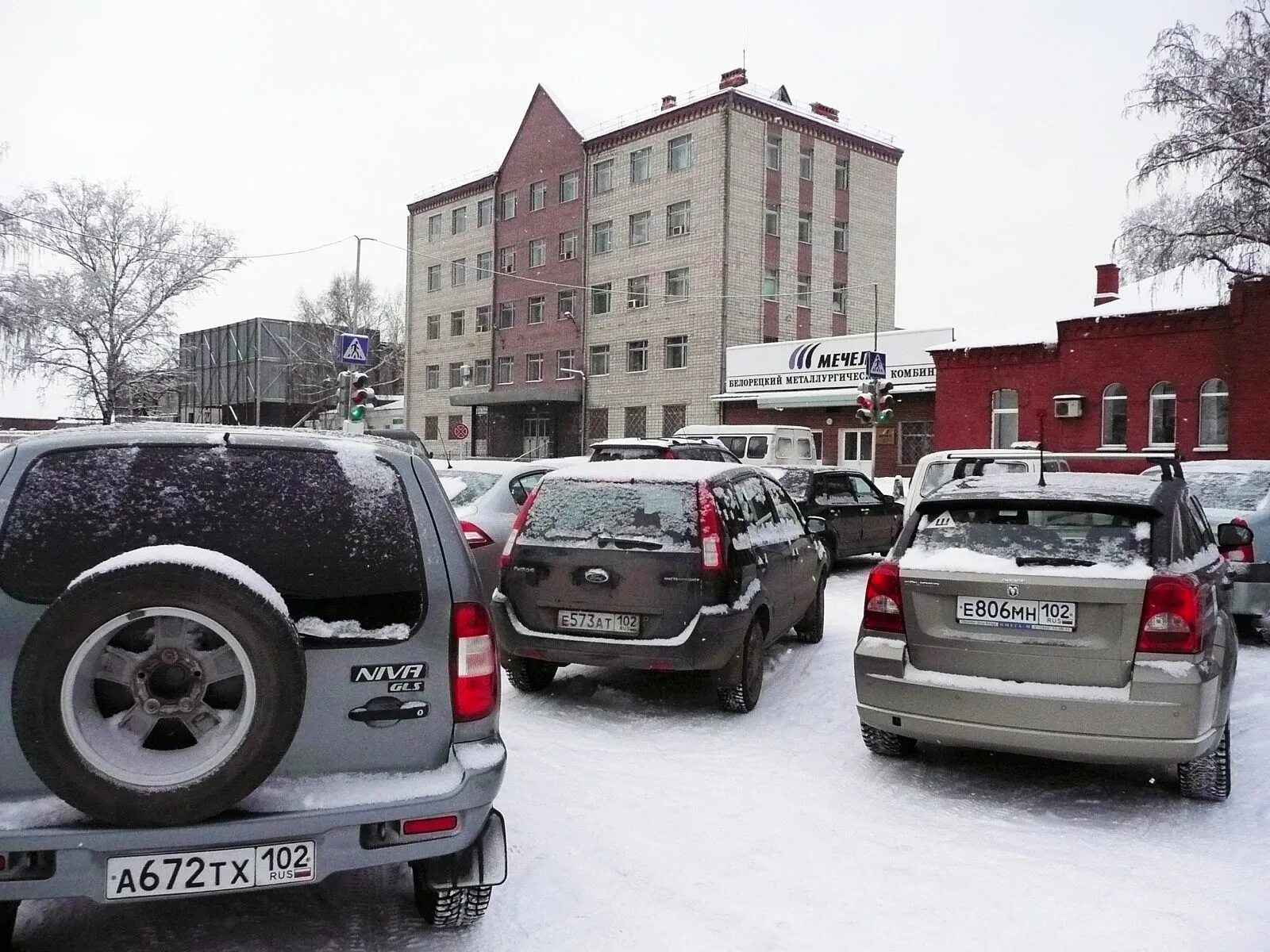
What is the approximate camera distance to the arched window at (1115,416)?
27.0m

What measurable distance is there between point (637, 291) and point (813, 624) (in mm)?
37052

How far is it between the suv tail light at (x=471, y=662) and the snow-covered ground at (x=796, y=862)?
Answer: 2.81ft

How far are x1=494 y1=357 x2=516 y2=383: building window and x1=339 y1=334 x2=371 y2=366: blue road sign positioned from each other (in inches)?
1222

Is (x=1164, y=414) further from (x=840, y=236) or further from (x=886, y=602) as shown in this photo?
(x=886, y=602)

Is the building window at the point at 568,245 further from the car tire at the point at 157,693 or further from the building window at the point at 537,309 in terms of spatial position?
the car tire at the point at 157,693

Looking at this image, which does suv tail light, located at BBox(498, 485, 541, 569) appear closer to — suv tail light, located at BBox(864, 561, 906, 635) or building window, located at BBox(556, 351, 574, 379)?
Answer: suv tail light, located at BBox(864, 561, 906, 635)

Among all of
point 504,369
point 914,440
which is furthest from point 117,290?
point 914,440

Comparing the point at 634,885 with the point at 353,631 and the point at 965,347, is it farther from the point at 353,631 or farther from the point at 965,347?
the point at 965,347

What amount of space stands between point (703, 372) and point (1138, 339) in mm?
17891

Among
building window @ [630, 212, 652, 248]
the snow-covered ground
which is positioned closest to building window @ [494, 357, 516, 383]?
building window @ [630, 212, 652, 248]

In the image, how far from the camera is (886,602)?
16.5 ft

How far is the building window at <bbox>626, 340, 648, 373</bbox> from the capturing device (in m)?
43.6

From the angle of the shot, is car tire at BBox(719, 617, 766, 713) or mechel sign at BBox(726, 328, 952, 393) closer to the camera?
car tire at BBox(719, 617, 766, 713)

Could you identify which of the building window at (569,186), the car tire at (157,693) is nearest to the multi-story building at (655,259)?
the building window at (569,186)
